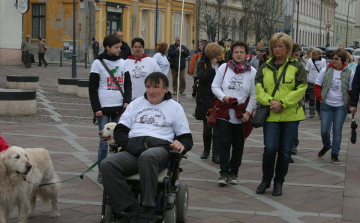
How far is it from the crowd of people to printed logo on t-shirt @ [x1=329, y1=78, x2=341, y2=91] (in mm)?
16

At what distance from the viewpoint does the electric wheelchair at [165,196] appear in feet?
16.9

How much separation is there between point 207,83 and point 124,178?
3.87 metres

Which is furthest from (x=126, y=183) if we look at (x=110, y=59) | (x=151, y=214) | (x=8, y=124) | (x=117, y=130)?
(x=8, y=124)

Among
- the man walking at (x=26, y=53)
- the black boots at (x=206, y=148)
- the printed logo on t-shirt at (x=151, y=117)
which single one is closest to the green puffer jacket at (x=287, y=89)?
the printed logo on t-shirt at (x=151, y=117)

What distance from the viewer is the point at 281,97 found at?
690 centimetres

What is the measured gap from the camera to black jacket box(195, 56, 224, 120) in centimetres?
867

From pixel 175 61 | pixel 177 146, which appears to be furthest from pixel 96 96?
pixel 175 61

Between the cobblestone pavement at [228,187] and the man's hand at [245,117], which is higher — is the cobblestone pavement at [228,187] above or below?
below

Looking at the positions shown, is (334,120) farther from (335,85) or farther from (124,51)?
(124,51)

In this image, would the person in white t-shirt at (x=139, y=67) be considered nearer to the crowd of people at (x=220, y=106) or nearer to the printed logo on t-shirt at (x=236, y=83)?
the crowd of people at (x=220, y=106)

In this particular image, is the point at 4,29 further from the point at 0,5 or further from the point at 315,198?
the point at 315,198

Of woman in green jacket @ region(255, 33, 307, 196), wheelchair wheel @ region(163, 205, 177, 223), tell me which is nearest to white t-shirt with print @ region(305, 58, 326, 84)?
woman in green jacket @ region(255, 33, 307, 196)

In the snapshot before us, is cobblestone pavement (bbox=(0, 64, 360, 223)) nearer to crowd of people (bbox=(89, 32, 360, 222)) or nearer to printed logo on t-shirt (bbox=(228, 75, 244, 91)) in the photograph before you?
crowd of people (bbox=(89, 32, 360, 222))

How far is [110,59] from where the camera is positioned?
7477 millimetres
